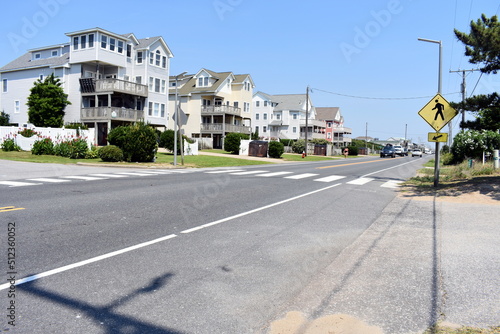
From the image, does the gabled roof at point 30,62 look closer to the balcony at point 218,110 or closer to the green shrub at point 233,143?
the green shrub at point 233,143

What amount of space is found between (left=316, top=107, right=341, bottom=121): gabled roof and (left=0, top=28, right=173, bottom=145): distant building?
5737 cm

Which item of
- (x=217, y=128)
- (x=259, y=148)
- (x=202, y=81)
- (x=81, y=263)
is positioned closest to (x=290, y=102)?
(x=202, y=81)

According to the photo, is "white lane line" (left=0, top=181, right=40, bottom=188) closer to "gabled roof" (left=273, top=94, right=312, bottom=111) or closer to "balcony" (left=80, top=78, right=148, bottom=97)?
"balcony" (left=80, top=78, right=148, bottom=97)

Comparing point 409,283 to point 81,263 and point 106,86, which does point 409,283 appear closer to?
point 81,263

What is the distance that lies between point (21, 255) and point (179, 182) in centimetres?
923

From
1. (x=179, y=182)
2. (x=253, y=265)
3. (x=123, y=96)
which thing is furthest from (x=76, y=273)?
(x=123, y=96)

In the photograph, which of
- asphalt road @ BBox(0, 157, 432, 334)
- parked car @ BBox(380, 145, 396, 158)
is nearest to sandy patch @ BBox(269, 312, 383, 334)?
asphalt road @ BBox(0, 157, 432, 334)

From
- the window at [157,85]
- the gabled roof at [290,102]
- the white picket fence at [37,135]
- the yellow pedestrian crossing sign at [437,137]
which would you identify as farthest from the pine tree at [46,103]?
the gabled roof at [290,102]

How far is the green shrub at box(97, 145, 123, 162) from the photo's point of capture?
77.3 feet

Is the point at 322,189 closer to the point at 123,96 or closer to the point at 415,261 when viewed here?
the point at 415,261

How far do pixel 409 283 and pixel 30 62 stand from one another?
50543mm

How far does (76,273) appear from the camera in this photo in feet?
15.1

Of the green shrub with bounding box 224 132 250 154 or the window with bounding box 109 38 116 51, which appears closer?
the window with bounding box 109 38 116 51

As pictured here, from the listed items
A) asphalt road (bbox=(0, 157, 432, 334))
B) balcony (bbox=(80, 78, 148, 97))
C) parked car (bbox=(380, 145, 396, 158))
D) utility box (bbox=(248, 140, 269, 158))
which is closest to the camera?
asphalt road (bbox=(0, 157, 432, 334))
